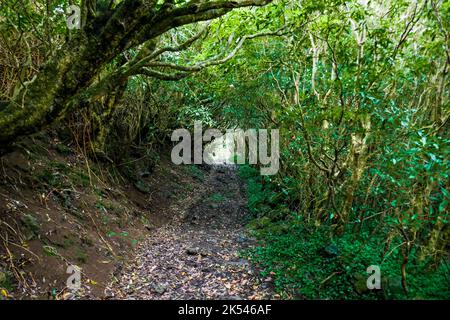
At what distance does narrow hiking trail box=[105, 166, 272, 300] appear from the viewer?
5.34 meters

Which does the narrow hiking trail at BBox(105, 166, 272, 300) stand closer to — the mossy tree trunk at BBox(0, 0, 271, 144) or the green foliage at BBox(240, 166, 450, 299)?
the green foliage at BBox(240, 166, 450, 299)

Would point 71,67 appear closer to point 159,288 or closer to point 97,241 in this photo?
point 97,241

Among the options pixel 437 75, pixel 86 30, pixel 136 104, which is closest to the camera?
pixel 86 30

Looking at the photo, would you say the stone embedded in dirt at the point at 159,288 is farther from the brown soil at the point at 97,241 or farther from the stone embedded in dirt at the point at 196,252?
the stone embedded in dirt at the point at 196,252

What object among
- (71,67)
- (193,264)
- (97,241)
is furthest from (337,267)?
(71,67)

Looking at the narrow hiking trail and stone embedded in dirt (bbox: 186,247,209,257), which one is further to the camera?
stone embedded in dirt (bbox: 186,247,209,257)

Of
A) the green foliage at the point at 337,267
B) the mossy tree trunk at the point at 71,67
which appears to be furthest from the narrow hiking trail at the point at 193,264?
the mossy tree trunk at the point at 71,67

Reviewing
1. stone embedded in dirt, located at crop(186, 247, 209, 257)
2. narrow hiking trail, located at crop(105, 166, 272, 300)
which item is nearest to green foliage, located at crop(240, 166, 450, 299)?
narrow hiking trail, located at crop(105, 166, 272, 300)

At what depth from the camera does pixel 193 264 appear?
21.9ft

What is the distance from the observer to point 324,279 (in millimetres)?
5168
